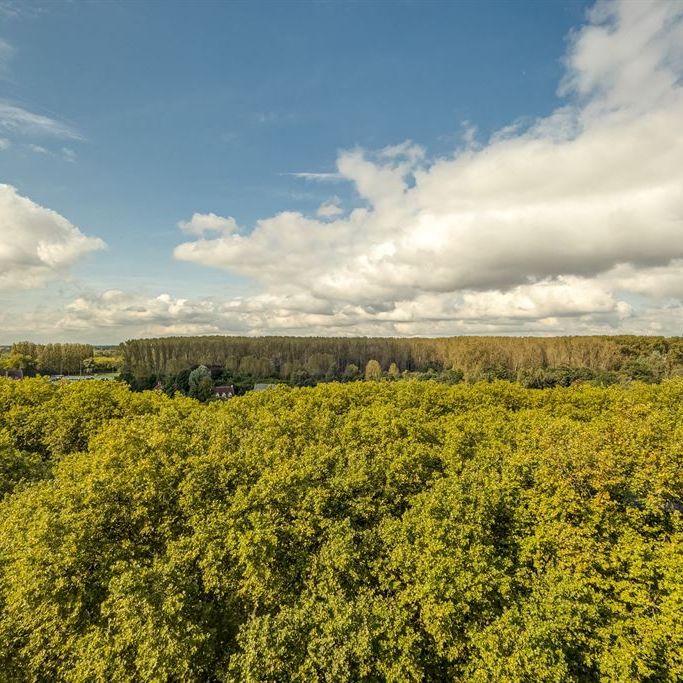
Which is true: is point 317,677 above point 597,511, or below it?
below

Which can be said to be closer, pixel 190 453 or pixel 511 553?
pixel 511 553

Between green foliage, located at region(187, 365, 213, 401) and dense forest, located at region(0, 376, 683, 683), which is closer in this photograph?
dense forest, located at region(0, 376, 683, 683)

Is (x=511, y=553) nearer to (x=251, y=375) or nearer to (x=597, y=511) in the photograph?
(x=597, y=511)

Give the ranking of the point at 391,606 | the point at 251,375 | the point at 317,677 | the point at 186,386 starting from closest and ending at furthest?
the point at 317,677, the point at 391,606, the point at 186,386, the point at 251,375

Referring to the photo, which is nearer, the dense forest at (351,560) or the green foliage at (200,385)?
the dense forest at (351,560)

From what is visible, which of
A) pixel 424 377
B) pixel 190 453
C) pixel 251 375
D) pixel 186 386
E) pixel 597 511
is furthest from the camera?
pixel 251 375

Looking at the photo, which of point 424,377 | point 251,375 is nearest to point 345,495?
point 424,377

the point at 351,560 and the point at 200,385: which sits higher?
the point at 351,560

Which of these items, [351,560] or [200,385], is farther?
[200,385]
